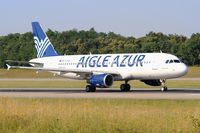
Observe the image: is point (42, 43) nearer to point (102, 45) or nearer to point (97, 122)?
point (97, 122)

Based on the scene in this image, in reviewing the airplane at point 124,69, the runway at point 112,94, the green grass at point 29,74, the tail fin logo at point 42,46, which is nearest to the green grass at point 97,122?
the runway at point 112,94

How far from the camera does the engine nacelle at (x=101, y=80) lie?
1896 inches

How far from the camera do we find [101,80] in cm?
4812

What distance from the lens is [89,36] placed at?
7156 inches

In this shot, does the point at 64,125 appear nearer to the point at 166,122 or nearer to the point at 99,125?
the point at 99,125

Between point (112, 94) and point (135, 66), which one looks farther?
point (135, 66)

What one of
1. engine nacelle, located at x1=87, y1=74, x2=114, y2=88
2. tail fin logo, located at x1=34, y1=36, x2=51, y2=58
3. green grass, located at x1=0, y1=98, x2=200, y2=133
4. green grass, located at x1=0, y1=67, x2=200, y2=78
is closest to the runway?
engine nacelle, located at x1=87, y1=74, x2=114, y2=88

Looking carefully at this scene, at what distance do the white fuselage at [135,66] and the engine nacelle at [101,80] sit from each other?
146 cm

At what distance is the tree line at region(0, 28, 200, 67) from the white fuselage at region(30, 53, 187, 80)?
7371cm

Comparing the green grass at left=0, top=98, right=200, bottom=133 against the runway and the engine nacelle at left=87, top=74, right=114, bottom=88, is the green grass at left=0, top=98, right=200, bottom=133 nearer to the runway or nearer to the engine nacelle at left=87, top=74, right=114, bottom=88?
the runway

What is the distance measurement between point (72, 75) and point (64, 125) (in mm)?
36824

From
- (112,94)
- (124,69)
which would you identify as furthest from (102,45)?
(112,94)

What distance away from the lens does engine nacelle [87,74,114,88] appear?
48156mm

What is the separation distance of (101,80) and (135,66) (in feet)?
11.4
